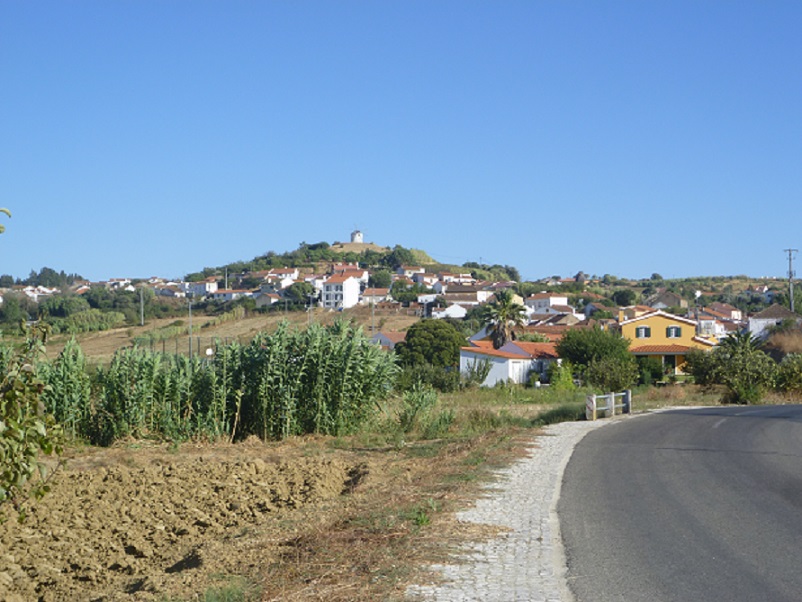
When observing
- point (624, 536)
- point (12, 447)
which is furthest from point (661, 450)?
point (12, 447)

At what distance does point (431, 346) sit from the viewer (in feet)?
240

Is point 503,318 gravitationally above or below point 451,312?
below

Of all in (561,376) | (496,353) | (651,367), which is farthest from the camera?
(651,367)

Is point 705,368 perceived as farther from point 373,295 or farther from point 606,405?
point 373,295

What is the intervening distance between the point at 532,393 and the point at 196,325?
149 ft

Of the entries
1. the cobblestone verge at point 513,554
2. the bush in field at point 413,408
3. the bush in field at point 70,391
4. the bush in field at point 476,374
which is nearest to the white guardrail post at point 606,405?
the bush in field at point 413,408

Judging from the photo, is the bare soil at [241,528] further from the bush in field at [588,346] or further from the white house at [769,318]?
the white house at [769,318]

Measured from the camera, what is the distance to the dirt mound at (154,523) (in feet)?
31.3

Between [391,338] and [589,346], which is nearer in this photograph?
[589,346]

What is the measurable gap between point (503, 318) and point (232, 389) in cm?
5797

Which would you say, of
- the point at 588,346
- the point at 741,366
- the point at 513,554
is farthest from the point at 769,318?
the point at 513,554

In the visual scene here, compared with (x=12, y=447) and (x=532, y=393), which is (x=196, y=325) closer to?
(x=532, y=393)

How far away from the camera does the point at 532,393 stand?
4875cm

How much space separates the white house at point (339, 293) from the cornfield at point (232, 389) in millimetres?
107846
